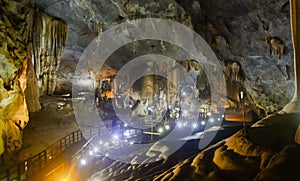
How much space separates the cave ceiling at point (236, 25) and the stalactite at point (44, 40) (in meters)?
0.61

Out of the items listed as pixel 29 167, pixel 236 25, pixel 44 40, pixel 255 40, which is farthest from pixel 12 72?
pixel 255 40

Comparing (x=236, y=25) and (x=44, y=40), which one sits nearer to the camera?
(x=236, y=25)

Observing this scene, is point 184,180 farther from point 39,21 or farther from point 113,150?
point 39,21

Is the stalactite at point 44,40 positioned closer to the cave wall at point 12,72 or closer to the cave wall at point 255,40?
the cave wall at point 12,72

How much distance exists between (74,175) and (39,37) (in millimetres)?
9350

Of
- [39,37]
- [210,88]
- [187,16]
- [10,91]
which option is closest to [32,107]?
[39,37]

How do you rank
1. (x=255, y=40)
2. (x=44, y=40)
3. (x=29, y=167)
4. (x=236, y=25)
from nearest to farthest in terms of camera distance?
(x=29, y=167) → (x=236, y=25) → (x=255, y=40) → (x=44, y=40)

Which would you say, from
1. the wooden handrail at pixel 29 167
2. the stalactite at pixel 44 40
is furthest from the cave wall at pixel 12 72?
the stalactite at pixel 44 40

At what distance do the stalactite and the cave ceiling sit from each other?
1.99ft

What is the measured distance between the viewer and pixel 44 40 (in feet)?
52.2

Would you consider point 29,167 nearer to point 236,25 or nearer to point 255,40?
point 236,25

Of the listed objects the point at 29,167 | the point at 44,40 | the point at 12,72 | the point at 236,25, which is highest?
the point at 236,25

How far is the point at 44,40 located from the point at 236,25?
12.2 meters

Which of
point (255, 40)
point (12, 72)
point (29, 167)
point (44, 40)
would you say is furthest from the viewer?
point (44, 40)
